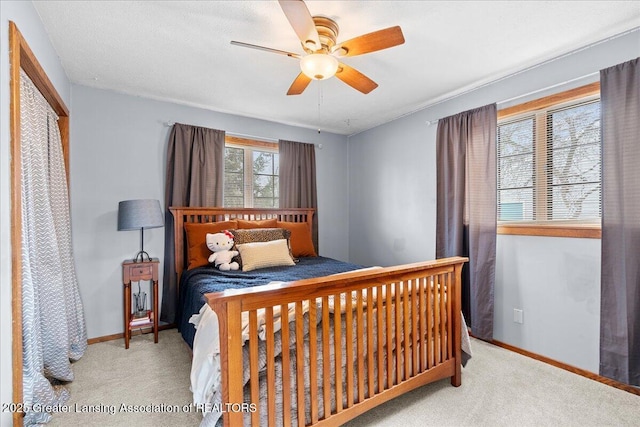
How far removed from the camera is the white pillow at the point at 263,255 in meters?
2.92

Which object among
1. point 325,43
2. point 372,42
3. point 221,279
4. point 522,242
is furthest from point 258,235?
point 522,242

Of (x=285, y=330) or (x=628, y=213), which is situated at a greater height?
(x=628, y=213)

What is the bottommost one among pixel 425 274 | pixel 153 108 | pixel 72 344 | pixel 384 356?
pixel 72 344

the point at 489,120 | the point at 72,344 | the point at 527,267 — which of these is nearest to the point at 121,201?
the point at 72,344

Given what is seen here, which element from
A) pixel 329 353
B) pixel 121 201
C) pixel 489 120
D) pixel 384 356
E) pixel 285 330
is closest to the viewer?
pixel 285 330

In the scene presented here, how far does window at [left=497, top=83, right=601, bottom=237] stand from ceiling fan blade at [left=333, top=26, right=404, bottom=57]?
1645 mm

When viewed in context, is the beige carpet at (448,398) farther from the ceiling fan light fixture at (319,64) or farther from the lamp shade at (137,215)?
the ceiling fan light fixture at (319,64)

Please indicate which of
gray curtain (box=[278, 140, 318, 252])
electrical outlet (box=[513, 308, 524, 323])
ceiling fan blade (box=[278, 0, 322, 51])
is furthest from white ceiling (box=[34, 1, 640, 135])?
electrical outlet (box=[513, 308, 524, 323])

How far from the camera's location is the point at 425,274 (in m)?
1.99

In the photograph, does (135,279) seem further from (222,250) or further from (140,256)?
(222,250)

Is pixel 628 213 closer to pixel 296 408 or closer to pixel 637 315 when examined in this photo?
pixel 637 315

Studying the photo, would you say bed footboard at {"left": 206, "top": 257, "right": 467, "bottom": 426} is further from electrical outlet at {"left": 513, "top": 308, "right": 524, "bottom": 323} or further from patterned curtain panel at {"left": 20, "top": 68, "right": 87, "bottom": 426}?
patterned curtain panel at {"left": 20, "top": 68, "right": 87, "bottom": 426}

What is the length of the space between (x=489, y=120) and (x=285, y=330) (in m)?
2.62

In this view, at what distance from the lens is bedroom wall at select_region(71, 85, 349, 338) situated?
9.51 ft
